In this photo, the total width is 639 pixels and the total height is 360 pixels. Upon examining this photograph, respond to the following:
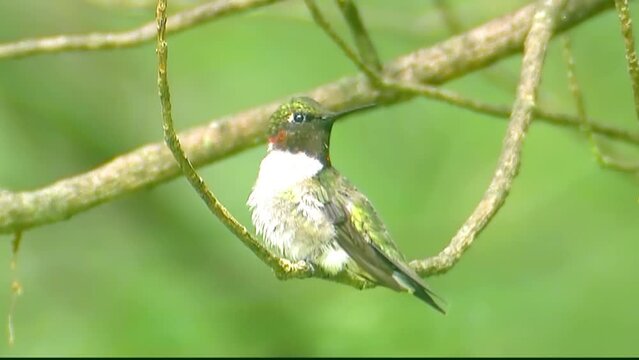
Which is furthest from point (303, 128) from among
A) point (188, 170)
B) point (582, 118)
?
point (188, 170)

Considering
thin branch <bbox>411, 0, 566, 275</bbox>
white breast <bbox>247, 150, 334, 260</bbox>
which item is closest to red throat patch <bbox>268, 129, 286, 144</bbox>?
white breast <bbox>247, 150, 334, 260</bbox>

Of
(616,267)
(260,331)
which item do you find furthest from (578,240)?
(260,331)

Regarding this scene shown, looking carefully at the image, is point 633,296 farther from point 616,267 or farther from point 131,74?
point 131,74

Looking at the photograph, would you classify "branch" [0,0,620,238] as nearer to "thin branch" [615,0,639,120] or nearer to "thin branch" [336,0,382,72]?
"thin branch" [336,0,382,72]

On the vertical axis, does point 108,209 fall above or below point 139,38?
above

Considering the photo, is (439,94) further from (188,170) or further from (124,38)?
(188,170)

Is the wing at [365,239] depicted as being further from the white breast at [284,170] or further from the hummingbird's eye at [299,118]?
the hummingbird's eye at [299,118]

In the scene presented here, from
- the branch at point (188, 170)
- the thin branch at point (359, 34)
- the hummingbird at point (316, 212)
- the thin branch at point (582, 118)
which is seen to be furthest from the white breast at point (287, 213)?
the thin branch at point (582, 118)
